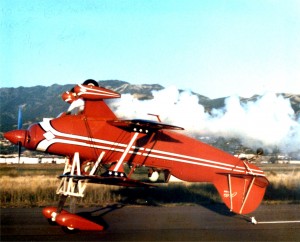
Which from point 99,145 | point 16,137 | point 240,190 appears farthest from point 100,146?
point 240,190

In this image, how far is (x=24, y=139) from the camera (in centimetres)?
1403

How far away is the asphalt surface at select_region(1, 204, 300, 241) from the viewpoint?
12.8 metres

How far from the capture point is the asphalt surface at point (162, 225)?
41.9ft

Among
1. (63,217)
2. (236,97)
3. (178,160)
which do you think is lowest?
(63,217)

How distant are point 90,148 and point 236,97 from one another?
14.4 meters

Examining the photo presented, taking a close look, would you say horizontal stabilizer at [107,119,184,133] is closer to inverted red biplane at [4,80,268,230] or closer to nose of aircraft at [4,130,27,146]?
inverted red biplane at [4,80,268,230]

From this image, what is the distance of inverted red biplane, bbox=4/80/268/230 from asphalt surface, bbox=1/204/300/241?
66 cm

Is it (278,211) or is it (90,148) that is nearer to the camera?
(90,148)

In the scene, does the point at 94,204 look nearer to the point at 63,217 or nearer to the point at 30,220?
the point at 30,220

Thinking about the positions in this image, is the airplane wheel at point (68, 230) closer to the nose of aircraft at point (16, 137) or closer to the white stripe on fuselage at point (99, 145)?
the white stripe on fuselage at point (99, 145)

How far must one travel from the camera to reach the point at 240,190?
1639 centimetres

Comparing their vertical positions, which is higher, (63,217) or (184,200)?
(63,217)

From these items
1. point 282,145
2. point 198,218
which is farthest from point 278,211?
point 282,145

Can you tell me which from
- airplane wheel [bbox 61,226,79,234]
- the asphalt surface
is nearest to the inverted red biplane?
airplane wheel [bbox 61,226,79,234]
